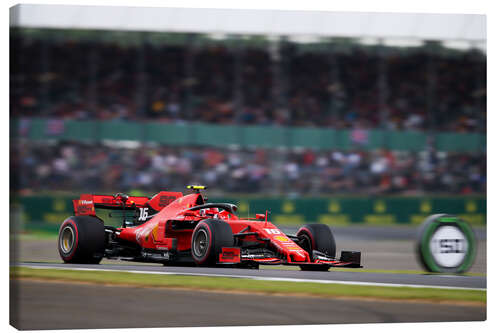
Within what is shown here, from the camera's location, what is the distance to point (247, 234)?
1127 centimetres

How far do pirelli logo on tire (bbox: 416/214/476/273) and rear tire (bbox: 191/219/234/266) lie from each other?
8.24 ft

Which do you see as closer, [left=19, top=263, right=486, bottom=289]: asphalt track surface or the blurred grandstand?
[left=19, top=263, right=486, bottom=289]: asphalt track surface

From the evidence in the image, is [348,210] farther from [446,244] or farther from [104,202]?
[446,244]

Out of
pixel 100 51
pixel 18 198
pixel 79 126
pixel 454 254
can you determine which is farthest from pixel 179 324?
pixel 100 51

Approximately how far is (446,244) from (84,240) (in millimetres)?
5233

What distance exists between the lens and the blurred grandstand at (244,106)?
56.4 feet

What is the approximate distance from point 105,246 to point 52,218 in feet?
26.5

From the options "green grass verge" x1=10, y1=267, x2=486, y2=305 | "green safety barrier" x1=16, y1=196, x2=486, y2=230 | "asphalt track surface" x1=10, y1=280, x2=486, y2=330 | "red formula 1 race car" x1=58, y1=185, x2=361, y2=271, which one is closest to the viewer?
"asphalt track surface" x1=10, y1=280, x2=486, y2=330

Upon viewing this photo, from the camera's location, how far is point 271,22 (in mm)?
10195

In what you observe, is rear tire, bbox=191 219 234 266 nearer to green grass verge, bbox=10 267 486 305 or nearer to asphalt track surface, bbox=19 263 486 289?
asphalt track surface, bbox=19 263 486 289

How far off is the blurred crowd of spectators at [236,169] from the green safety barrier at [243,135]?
9.9 inches

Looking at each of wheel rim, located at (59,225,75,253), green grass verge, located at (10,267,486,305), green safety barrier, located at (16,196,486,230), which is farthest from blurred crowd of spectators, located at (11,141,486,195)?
green grass verge, located at (10,267,486,305)

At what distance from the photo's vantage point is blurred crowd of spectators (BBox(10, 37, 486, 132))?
1706 cm

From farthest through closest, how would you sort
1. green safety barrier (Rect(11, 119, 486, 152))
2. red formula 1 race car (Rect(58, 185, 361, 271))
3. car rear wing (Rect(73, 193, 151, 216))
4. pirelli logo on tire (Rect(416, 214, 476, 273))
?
green safety barrier (Rect(11, 119, 486, 152)) → car rear wing (Rect(73, 193, 151, 216)) → red formula 1 race car (Rect(58, 185, 361, 271)) → pirelli logo on tire (Rect(416, 214, 476, 273))
